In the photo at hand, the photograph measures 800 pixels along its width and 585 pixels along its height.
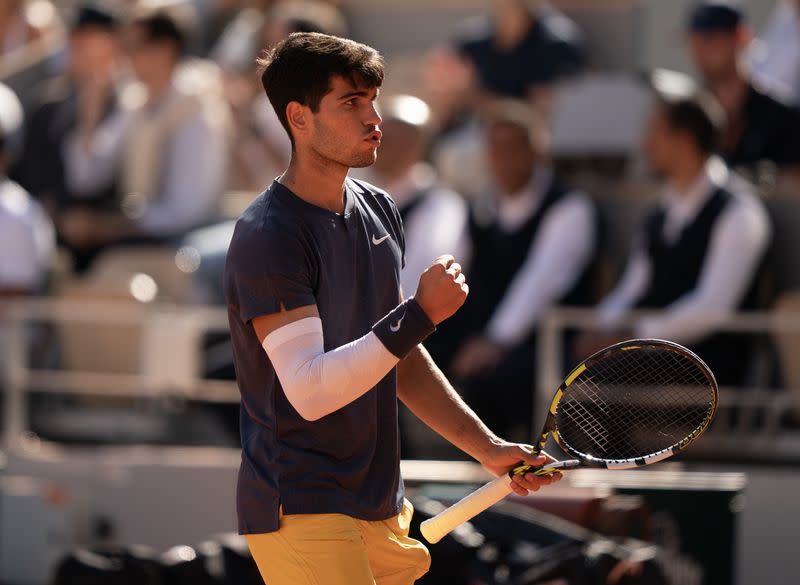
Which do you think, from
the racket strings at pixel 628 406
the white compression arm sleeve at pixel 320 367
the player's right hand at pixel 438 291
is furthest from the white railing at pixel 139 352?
the player's right hand at pixel 438 291

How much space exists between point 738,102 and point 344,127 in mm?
4277

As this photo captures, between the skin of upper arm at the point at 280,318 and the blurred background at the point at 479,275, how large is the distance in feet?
6.61

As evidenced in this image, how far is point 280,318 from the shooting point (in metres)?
3.06

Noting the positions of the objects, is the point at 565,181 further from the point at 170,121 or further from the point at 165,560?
the point at 165,560

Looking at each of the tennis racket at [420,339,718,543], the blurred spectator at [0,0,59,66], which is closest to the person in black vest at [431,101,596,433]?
the tennis racket at [420,339,718,543]

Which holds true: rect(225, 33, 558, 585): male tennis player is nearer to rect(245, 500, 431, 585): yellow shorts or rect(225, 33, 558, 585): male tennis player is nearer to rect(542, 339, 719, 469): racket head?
rect(245, 500, 431, 585): yellow shorts

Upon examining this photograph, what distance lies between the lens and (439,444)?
6953mm

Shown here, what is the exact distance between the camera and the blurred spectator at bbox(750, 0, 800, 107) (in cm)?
773

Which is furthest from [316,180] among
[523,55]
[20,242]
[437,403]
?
[523,55]

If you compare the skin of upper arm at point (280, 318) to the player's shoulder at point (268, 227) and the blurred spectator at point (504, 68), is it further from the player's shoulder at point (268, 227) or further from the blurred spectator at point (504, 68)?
the blurred spectator at point (504, 68)

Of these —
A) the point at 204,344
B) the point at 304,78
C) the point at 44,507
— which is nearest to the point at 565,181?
the point at 204,344

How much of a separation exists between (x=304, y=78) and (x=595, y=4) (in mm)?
6286

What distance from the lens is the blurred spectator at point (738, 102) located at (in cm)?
697

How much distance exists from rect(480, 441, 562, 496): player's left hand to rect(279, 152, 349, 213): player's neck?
63cm
